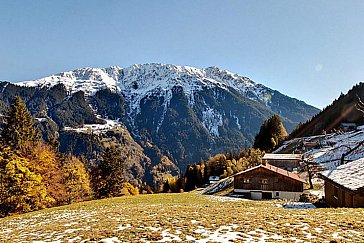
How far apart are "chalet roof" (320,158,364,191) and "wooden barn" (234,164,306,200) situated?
22.9m

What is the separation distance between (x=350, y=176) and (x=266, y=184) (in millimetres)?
30856

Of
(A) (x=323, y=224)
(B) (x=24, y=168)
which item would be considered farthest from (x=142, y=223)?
(B) (x=24, y=168)

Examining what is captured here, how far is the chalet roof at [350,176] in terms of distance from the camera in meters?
24.5

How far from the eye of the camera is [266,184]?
57125 mm

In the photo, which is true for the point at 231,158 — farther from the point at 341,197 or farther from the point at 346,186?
the point at 346,186

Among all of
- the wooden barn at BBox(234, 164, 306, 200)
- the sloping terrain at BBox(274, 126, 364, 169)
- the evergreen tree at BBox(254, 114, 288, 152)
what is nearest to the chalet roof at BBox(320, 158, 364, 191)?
the sloping terrain at BBox(274, 126, 364, 169)

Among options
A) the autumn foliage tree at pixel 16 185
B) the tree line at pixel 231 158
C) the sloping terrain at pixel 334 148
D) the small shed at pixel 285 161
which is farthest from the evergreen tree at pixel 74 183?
the tree line at pixel 231 158

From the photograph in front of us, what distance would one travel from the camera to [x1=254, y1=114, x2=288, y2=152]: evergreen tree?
122438mm

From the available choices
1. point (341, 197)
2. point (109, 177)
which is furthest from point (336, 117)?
point (341, 197)

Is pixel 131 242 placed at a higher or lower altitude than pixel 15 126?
lower

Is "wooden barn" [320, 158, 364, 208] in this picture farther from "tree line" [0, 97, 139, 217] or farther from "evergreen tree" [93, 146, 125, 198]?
"evergreen tree" [93, 146, 125, 198]

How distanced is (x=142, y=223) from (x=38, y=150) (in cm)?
4246

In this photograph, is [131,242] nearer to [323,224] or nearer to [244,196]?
[323,224]

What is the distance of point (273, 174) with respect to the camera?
56.6m
